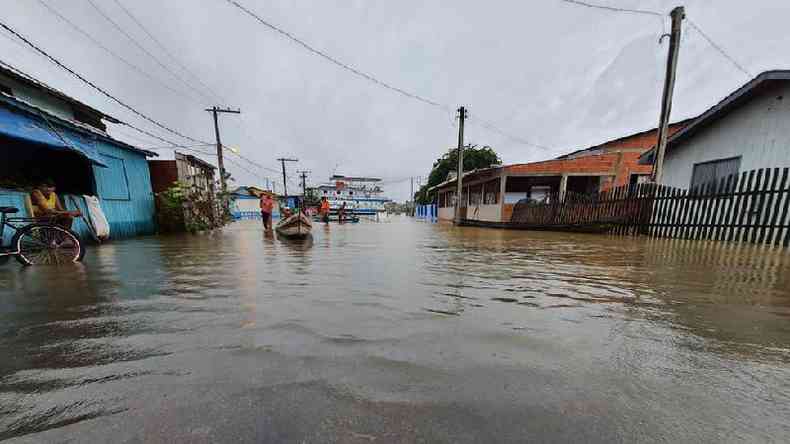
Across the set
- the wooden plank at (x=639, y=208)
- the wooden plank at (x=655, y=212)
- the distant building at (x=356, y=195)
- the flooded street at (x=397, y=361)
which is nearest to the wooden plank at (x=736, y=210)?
the wooden plank at (x=655, y=212)

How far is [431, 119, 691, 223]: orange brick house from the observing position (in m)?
15.3

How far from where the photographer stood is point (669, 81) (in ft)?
30.0

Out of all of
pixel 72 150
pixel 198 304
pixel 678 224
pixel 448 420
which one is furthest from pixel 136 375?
pixel 678 224

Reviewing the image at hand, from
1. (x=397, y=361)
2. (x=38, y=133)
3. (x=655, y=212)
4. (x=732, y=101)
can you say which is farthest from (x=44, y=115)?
(x=732, y=101)

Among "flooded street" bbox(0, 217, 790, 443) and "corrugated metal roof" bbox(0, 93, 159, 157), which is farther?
"corrugated metal roof" bbox(0, 93, 159, 157)

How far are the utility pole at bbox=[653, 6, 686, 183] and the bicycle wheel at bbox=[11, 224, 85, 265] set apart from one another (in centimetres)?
1475

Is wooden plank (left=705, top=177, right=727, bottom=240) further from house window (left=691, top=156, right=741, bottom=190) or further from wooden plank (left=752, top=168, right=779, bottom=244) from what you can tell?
wooden plank (left=752, top=168, right=779, bottom=244)

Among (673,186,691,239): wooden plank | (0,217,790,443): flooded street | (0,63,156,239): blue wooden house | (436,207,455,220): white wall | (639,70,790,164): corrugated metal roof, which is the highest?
(639,70,790,164): corrugated metal roof

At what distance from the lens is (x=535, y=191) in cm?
2234

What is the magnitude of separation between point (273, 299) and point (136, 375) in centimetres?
146

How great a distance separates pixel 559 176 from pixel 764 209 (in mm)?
9596

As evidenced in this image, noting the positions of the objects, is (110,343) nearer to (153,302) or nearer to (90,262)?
(153,302)

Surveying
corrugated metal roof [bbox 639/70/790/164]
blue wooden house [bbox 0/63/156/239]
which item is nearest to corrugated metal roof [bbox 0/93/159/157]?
blue wooden house [bbox 0/63/156/239]

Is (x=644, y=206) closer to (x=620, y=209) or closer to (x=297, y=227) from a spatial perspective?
(x=620, y=209)
